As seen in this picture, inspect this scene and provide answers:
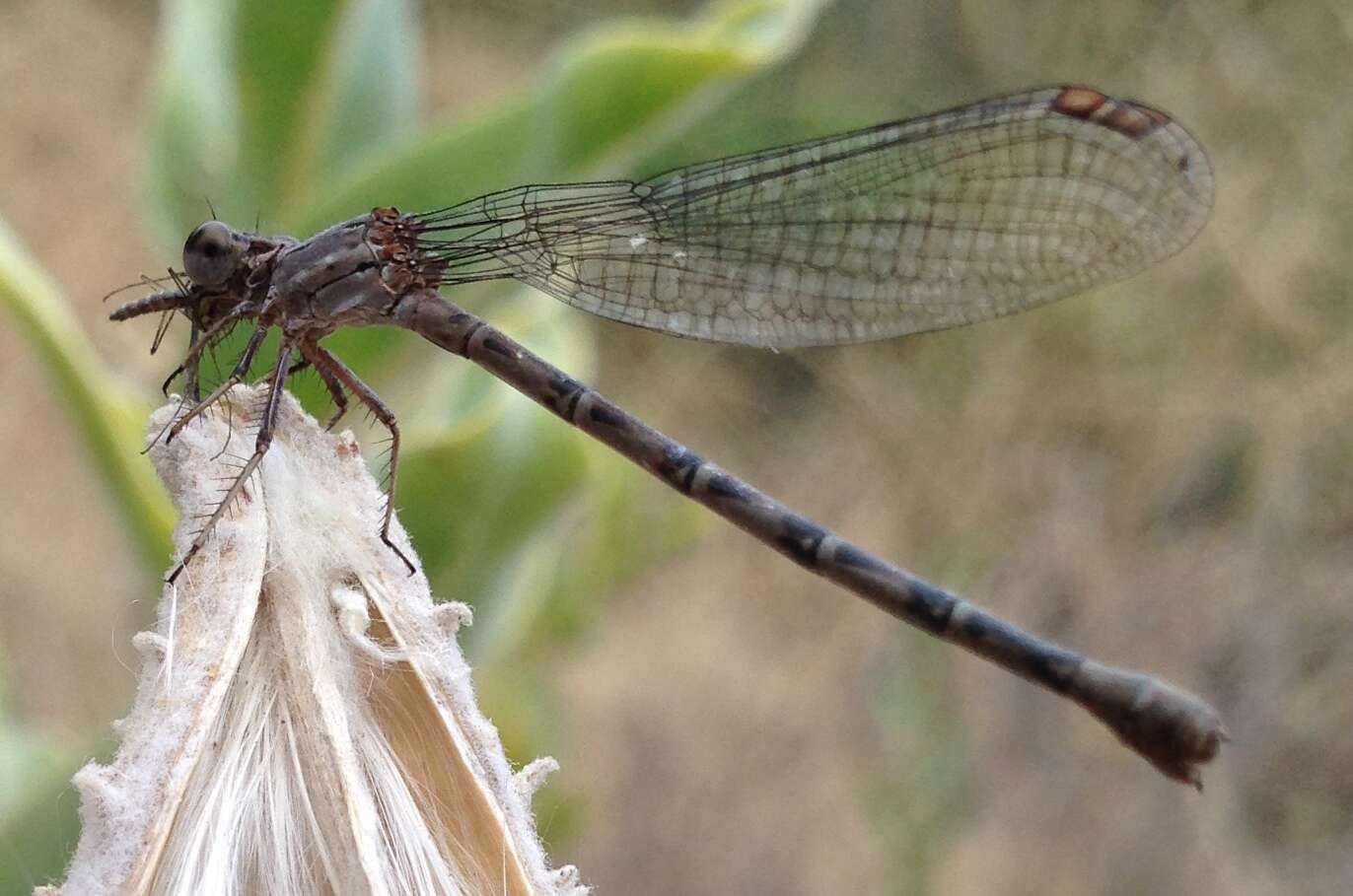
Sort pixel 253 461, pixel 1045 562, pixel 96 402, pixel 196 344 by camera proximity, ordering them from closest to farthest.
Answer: pixel 253 461 < pixel 196 344 < pixel 96 402 < pixel 1045 562

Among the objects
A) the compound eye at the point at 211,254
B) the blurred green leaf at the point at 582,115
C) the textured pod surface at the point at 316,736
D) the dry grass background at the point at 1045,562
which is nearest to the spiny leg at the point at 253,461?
the textured pod surface at the point at 316,736

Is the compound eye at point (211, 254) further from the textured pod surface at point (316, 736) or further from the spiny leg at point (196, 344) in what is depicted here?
the textured pod surface at point (316, 736)

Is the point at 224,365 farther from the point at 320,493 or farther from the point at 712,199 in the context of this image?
the point at 712,199

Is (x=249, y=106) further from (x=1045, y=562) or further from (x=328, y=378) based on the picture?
(x=1045, y=562)

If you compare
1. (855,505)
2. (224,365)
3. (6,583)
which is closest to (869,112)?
(855,505)

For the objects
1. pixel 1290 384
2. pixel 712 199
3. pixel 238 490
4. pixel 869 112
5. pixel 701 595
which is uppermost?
pixel 869 112

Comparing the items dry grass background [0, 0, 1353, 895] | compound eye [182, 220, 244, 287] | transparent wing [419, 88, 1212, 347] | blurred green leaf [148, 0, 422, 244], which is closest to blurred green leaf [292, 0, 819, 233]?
blurred green leaf [148, 0, 422, 244]

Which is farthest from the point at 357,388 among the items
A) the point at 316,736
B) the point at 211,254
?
the point at 316,736

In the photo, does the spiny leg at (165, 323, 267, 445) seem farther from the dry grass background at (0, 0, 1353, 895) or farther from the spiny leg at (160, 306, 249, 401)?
the dry grass background at (0, 0, 1353, 895)
